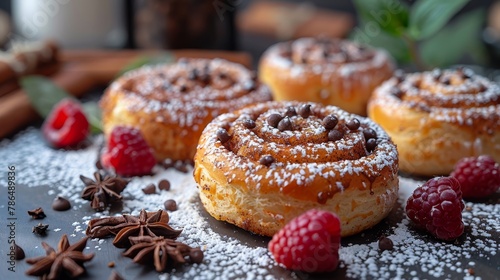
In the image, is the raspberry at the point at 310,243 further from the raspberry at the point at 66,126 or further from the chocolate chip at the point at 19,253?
the raspberry at the point at 66,126

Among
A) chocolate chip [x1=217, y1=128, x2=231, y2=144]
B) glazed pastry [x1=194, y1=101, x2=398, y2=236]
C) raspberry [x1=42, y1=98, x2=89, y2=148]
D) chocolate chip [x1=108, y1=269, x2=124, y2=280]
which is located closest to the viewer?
chocolate chip [x1=108, y1=269, x2=124, y2=280]

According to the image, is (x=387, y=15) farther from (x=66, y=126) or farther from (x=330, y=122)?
(x=66, y=126)

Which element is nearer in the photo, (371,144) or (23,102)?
(371,144)

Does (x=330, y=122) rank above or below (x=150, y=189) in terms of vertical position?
above

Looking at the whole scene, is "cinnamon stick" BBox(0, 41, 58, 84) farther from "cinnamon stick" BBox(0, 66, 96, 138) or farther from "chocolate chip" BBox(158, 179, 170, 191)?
"chocolate chip" BBox(158, 179, 170, 191)

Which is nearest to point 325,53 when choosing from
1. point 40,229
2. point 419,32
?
point 419,32

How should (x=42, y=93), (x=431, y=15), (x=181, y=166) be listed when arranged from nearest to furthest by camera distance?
(x=181, y=166) → (x=431, y=15) → (x=42, y=93)

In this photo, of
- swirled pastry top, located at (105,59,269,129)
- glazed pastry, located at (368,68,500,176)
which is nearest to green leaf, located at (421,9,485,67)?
glazed pastry, located at (368,68,500,176)
